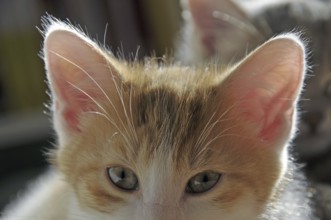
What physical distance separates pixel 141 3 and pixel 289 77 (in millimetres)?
1484

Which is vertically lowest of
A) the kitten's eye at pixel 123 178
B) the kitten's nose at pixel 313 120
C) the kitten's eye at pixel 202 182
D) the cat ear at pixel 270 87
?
the kitten's eye at pixel 123 178

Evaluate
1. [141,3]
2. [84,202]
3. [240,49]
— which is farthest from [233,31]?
[141,3]

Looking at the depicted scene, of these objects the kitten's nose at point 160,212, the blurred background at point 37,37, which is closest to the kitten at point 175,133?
the kitten's nose at point 160,212

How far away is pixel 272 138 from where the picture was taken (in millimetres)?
1157

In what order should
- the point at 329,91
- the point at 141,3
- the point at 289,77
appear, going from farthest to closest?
the point at 141,3
the point at 329,91
the point at 289,77

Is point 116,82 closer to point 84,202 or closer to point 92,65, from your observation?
point 92,65

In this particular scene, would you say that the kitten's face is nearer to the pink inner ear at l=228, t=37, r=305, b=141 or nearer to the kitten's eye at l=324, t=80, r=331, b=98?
the pink inner ear at l=228, t=37, r=305, b=141

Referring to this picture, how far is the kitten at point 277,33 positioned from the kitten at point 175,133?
0.30 meters

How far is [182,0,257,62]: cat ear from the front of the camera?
155 centimetres

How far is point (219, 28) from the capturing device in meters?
A: 1.61

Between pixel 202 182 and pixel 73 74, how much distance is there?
29cm

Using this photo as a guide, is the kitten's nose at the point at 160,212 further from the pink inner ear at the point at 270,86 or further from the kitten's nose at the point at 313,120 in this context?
the kitten's nose at the point at 313,120

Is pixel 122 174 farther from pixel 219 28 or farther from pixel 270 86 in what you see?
pixel 219 28

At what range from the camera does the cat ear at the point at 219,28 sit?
155 cm
